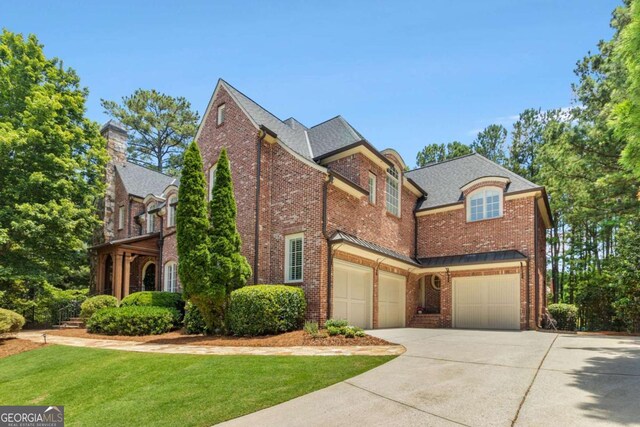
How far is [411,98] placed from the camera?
1260 cm

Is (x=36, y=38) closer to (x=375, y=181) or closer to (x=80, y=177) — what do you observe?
(x=80, y=177)

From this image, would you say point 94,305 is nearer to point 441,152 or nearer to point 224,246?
point 224,246

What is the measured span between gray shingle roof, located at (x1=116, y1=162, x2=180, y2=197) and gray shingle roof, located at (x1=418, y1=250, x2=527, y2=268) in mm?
16114

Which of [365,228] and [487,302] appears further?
[487,302]

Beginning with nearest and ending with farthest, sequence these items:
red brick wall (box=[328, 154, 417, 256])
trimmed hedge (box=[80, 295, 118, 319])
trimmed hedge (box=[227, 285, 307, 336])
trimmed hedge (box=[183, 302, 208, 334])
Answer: trimmed hedge (box=[227, 285, 307, 336]), trimmed hedge (box=[183, 302, 208, 334]), red brick wall (box=[328, 154, 417, 256]), trimmed hedge (box=[80, 295, 118, 319])

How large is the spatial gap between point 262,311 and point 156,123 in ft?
113

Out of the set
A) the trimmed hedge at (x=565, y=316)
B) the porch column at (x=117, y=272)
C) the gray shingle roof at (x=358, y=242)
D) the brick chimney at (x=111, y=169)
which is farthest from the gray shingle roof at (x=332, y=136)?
the brick chimney at (x=111, y=169)

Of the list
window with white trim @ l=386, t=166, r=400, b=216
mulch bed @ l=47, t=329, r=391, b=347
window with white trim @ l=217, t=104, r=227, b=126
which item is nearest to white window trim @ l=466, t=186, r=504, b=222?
Answer: window with white trim @ l=386, t=166, r=400, b=216

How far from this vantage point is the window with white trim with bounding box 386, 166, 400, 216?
54.5ft

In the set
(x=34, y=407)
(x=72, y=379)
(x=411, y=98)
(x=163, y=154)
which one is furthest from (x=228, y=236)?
(x=163, y=154)

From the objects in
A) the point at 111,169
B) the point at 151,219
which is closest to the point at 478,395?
the point at 151,219

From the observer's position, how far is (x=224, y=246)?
38.0ft

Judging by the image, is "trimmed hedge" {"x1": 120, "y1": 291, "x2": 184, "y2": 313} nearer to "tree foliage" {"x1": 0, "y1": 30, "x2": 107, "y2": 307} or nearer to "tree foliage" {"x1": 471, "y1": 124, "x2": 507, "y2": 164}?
"tree foliage" {"x1": 0, "y1": 30, "x2": 107, "y2": 307}

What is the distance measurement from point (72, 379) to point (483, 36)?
11.5 m
